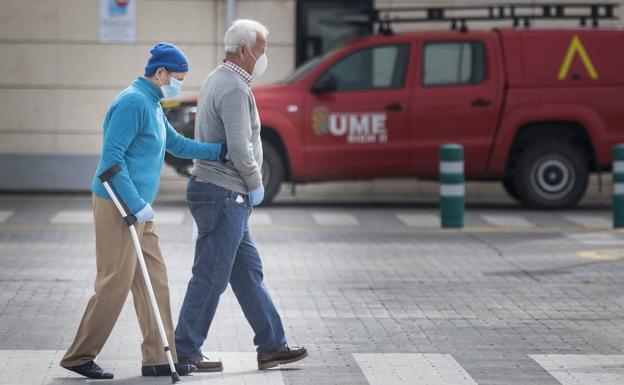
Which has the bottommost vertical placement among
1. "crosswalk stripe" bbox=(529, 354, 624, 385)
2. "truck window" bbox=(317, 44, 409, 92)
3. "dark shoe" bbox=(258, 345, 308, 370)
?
"crosswalk stripe" bbox=(529, 354, 624, 385)

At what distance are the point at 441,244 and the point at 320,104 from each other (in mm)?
4157

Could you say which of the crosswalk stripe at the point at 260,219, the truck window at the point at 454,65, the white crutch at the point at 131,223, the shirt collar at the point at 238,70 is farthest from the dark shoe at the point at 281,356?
the truck window at the point at 454,65

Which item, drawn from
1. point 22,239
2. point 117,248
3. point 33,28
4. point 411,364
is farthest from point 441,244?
point 33,28

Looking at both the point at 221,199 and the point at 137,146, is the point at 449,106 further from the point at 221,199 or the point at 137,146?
the point at 137,146

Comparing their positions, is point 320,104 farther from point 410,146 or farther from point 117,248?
point 117,248

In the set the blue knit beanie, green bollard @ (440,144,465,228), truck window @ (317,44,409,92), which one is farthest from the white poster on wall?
the blue knit beanie

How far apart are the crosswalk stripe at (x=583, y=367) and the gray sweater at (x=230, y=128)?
1.76 meters

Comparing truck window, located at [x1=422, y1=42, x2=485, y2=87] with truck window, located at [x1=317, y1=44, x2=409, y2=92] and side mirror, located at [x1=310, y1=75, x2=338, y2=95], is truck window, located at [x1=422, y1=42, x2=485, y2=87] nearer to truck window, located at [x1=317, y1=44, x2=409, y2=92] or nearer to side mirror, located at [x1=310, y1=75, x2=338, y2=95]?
truck window, located at [x1=317, y1=44, x2=409, y2=92]

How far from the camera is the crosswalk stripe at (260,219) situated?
643 inches

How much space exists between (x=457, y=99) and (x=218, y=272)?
10.7 meters

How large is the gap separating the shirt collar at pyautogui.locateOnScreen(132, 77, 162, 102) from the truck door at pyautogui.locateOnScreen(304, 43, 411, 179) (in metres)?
10.6

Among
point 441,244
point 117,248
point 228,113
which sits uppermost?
point 228,113

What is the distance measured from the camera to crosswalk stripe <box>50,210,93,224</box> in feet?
54.1

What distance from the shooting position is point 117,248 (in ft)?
24.0
